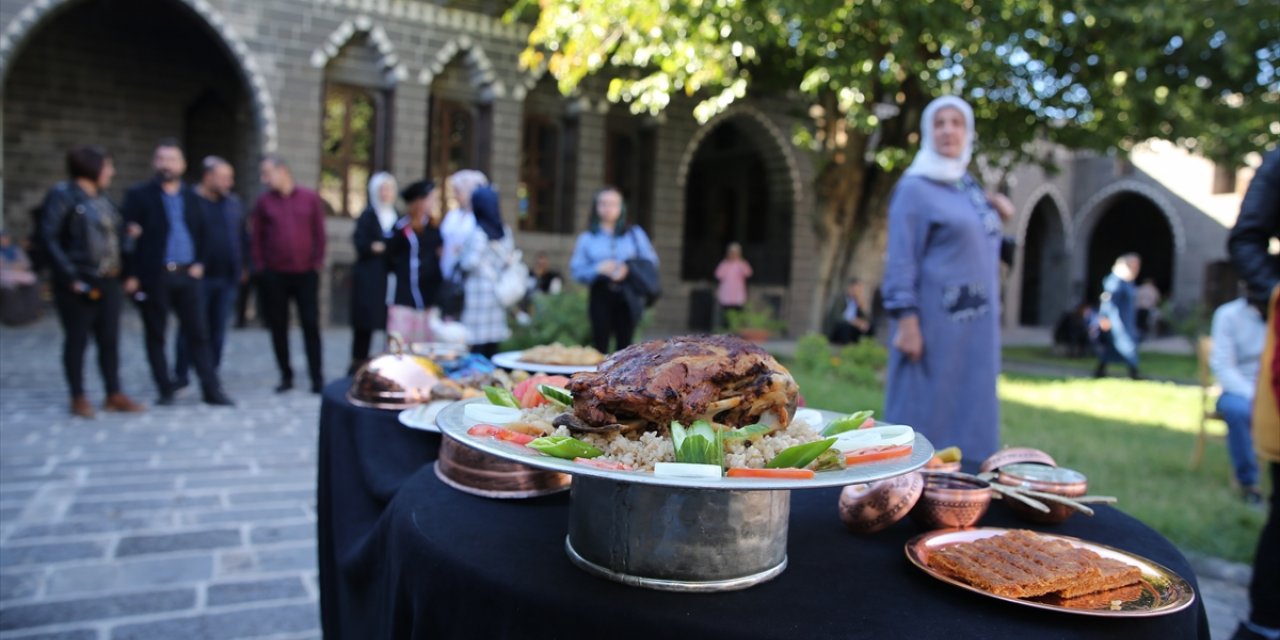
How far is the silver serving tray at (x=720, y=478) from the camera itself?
1107mm

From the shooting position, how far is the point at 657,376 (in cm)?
135

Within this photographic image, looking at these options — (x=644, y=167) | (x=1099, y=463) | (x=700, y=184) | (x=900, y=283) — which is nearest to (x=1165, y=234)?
(x=700, y=184)

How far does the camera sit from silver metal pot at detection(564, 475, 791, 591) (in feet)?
4.12

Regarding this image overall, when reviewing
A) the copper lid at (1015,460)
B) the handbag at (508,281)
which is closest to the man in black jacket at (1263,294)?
the copper lid at (1015,460)

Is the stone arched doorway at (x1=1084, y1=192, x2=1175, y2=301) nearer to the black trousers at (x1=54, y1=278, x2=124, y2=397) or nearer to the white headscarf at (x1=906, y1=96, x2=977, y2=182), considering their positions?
the white headscarf at (x1=906, y1=96, x2=977, y2=182)

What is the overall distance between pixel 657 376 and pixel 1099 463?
6.54 meters

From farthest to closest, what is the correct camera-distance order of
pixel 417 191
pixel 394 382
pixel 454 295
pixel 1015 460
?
pixel 417 191, pixel 454 295, pixel 394 382, pixel 1015 460

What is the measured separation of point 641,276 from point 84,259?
4.10 metres

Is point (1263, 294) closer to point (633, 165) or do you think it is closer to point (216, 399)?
point (216, 399)

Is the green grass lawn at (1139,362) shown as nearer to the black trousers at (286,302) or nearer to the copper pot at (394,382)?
the black trousers at (286,302)

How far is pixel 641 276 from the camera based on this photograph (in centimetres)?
627

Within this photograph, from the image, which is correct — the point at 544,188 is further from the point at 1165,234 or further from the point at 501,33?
the point at 1165,234

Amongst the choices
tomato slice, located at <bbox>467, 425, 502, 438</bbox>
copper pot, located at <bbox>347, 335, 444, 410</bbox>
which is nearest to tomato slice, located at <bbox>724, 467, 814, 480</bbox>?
tomato slice, located at <bbox>467, 425, 502, 438</bbox>

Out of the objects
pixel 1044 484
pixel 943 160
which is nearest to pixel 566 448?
pixel 1044 484
